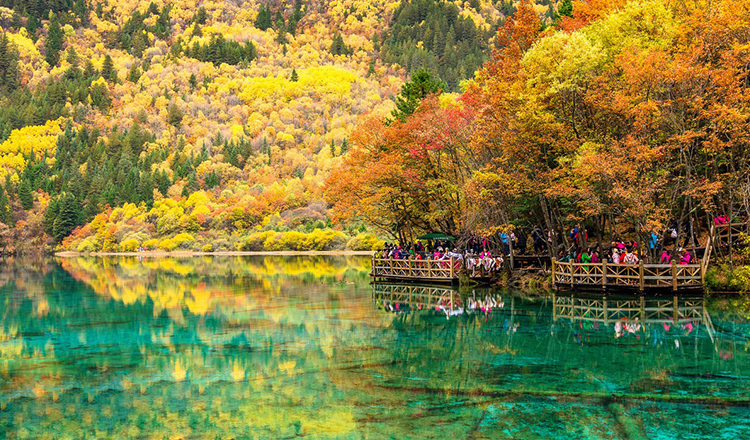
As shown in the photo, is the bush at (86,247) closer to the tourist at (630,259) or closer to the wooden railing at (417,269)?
the wooden railing at (417,269)

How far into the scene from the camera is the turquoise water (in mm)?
9938

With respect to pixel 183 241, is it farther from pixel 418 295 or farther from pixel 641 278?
pixel 641 278

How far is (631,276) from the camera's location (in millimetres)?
26000

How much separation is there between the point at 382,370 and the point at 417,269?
814 inches

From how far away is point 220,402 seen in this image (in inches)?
446

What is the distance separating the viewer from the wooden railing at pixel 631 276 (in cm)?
2561

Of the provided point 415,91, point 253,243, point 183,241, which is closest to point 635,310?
point 415,91

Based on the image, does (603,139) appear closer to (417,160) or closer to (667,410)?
(417,160)

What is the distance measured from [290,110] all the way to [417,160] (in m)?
141

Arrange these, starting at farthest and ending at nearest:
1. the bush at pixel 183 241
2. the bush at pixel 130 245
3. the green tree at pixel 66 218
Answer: the green tree at pixel 66 218 < the bush at pixel 130 245 < the bush at pixel 183 241

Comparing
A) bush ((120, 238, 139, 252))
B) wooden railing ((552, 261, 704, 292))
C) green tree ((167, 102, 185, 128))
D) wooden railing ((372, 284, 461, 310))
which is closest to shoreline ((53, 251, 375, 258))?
bush ((120, 238, 139, 252))

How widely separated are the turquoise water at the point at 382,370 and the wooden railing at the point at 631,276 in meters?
1.26

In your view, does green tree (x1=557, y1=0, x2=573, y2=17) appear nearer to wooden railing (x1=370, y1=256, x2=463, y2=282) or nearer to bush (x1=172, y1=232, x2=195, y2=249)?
wooden railing (x1=370, y1=256, x2=463, y2=282)

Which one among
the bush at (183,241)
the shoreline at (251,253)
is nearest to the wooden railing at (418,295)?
the shoreline at (251,253)
